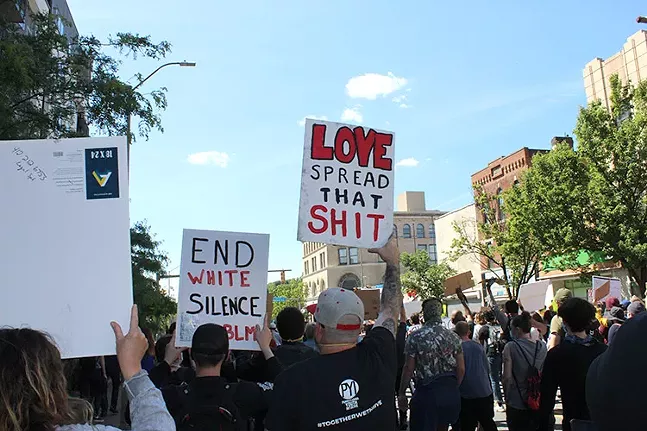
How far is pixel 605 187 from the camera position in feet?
82.8

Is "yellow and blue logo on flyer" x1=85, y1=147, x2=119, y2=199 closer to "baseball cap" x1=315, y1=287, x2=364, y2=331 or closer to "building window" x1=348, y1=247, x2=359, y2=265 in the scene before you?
"baseball cap" x1=315, y1=287, x2=364, y2=331

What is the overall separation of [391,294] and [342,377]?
931 millimetres

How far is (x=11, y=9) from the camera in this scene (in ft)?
54.0

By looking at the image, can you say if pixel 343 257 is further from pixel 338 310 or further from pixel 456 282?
pixel 338 310

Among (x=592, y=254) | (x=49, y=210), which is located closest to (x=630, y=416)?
(x=49, y=210)

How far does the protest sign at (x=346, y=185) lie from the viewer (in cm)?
435

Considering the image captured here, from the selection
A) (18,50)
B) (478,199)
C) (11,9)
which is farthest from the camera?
(478,199)

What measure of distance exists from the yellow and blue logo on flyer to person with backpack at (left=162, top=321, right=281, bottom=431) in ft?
3.73

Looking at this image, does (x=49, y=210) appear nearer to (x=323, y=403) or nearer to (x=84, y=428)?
(x=84, y=428)

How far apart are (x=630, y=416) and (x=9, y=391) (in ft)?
5.91

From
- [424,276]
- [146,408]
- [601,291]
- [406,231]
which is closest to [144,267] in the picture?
[601,291]

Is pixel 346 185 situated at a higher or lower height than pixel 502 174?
lower

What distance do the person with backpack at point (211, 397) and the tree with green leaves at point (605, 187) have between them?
2429 centimetres

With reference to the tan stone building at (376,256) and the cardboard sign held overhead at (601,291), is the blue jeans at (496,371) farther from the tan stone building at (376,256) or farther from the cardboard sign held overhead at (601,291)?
the tan stone building at (376,256)
